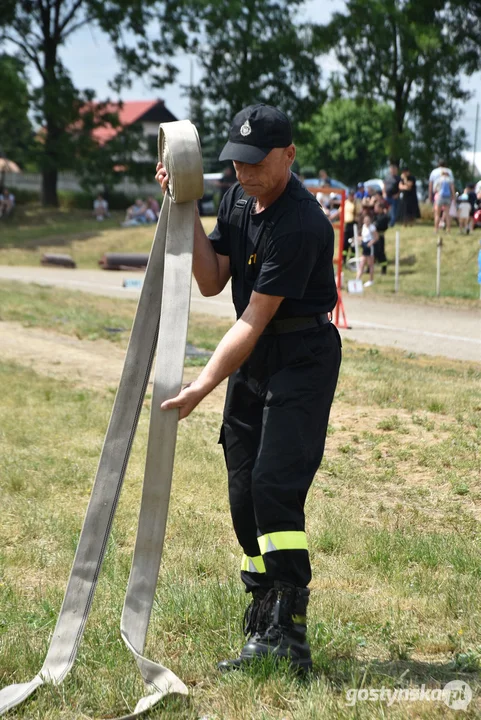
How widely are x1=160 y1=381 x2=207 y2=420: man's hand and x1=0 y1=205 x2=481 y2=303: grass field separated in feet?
58.0

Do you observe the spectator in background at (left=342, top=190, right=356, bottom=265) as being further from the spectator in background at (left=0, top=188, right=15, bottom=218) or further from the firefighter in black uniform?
the firefighter in black uniform

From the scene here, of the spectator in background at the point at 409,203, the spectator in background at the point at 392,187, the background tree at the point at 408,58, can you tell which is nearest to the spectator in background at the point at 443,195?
the spectator in background at the point at 409,203

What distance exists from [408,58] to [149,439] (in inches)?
1401

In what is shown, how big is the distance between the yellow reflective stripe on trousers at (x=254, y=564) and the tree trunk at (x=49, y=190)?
41659 millimetres

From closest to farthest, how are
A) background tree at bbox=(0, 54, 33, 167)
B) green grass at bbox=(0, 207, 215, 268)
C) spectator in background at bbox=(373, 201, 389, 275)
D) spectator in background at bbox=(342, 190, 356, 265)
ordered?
spectator in background at bbox=(373, 201, 389, 275)
spectator in background at bbox=(342, 190, 356, 265)
green grass at bbox=(0, 207, 215, 268)
background tree at bbox=(0, 54, 33, 167)

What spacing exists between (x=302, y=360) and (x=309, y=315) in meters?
0.17

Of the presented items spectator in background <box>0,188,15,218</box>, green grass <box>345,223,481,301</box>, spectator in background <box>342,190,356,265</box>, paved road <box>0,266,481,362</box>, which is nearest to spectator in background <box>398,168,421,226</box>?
green grass <box>345,223,481,301</box>

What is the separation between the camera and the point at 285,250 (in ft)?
11.6

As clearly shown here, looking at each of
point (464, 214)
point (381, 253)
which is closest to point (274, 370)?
point (381, 253)

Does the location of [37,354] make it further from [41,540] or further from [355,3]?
[355,3]

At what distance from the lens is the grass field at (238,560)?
344 centimetres

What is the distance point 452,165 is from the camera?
38.7 meters

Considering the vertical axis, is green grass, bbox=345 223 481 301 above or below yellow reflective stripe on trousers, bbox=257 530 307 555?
below

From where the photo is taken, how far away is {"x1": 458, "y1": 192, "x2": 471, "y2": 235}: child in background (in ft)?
89.0
